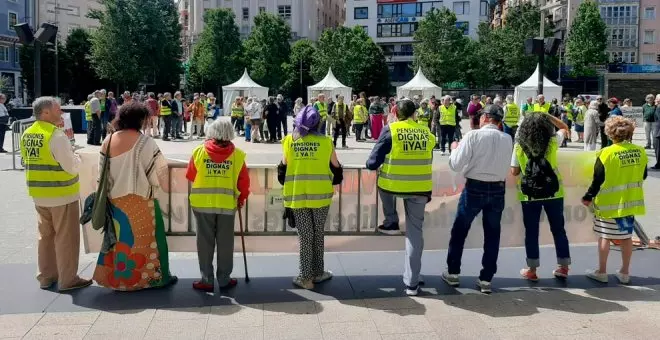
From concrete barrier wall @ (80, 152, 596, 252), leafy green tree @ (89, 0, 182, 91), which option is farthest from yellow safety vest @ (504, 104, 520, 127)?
leafy green tree @ (89, 0, 182, 91)

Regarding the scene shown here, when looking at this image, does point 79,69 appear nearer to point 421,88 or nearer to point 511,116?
point 421,88

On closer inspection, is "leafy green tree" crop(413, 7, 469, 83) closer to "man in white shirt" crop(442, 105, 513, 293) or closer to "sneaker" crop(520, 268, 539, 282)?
→ "sneaker" crop(520, 268, 539, 282)

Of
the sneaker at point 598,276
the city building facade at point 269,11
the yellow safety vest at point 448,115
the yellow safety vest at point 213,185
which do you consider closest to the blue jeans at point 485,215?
the sneaker at point 598,276

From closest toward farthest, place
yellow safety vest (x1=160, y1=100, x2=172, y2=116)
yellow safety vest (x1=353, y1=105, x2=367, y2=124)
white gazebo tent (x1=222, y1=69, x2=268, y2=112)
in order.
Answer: yellow safety vest (x1=160, y1=100, x2=172, y2=116), yellow safety vest (x1=353, y1=105, x2=367, y2=124), white gazebo tent (x1=222, y1=69, x2=268, y2=112)

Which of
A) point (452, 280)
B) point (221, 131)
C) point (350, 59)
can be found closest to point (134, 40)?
point (350, 59)

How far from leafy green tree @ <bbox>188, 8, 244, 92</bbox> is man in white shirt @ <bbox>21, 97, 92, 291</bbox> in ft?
198

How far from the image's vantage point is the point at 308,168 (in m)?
5.73

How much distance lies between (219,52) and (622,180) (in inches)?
2416

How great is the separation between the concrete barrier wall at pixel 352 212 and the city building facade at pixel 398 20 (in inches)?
3180

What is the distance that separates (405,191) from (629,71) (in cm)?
6715

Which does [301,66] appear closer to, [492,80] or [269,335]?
[492,80]

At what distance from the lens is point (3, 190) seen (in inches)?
478

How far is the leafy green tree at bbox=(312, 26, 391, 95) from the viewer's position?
63.9 metres

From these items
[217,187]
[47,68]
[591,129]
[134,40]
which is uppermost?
[134,40]
